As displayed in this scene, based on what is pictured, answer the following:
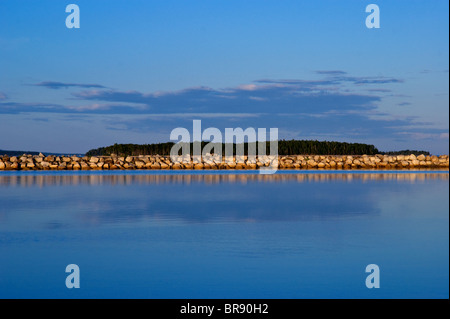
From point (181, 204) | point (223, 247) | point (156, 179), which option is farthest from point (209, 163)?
point (223, 247)

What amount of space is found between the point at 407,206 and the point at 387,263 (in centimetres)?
579

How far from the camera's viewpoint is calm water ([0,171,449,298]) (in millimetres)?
5379

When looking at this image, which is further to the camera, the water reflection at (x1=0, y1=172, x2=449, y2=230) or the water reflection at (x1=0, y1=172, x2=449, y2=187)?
the water reflection at (x1=0, y1=172, x2=449, y2=187)

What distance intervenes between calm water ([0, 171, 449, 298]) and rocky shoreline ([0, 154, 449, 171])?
62.5 feet

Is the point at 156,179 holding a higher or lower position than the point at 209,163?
lower

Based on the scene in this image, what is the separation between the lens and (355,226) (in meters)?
8.82

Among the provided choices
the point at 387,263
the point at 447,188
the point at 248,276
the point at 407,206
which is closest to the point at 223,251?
the point at 248,276

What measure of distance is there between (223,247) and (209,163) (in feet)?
86.4

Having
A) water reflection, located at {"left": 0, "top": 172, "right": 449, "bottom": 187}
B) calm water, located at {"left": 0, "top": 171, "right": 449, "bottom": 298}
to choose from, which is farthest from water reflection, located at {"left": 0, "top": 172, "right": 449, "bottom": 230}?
water reflection, located at {"left": 0, "top": 172, "right": 449, "bottom": 187}

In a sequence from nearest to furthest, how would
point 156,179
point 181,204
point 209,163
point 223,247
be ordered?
point 223,247 < point 181,204 < point 156,179 < point 209,163

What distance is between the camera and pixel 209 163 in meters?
33.4

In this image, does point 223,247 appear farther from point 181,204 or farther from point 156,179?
point 156,179

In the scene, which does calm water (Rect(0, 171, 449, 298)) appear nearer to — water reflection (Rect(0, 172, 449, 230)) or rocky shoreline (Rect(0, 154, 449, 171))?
water reflection (Rect(0, 172, 449, 230))

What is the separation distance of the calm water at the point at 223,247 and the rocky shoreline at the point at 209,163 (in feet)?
62.5
